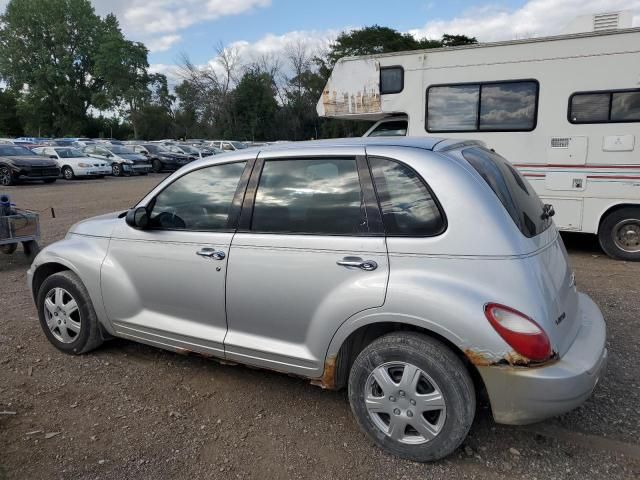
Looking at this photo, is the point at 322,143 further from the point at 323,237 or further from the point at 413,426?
the point at 413,426

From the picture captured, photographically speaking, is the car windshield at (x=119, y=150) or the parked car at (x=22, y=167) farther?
the car windshield at (x=119, y=150)

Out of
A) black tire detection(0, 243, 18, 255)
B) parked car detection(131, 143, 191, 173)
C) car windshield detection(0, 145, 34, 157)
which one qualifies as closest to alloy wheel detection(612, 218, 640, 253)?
black tire detection(0, 243, 18, 255)

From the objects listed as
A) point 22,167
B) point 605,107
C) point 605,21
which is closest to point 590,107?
point 605,107

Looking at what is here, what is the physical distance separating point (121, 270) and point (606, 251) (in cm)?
658

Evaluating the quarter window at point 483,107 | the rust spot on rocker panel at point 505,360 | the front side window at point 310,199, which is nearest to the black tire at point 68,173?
the quarter window at point 483,107

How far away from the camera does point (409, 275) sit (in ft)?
8.93

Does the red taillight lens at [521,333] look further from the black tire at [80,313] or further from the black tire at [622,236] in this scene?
the black tire at [622,236]

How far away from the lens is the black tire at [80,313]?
404cm

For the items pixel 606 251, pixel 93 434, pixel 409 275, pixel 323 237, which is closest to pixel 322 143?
pixel 323 237

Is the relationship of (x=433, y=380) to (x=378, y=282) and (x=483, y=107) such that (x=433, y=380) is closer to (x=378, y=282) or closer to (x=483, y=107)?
(x=378, y=282)

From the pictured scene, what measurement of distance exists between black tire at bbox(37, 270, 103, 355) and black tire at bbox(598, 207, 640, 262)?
261 inches

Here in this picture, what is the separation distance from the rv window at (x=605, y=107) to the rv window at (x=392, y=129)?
2542 mm

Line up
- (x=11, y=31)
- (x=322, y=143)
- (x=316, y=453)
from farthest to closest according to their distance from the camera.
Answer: (x=11, y=31) < (x=322, y=143) < (x=316, y=453)

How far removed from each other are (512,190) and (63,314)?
138 inches
